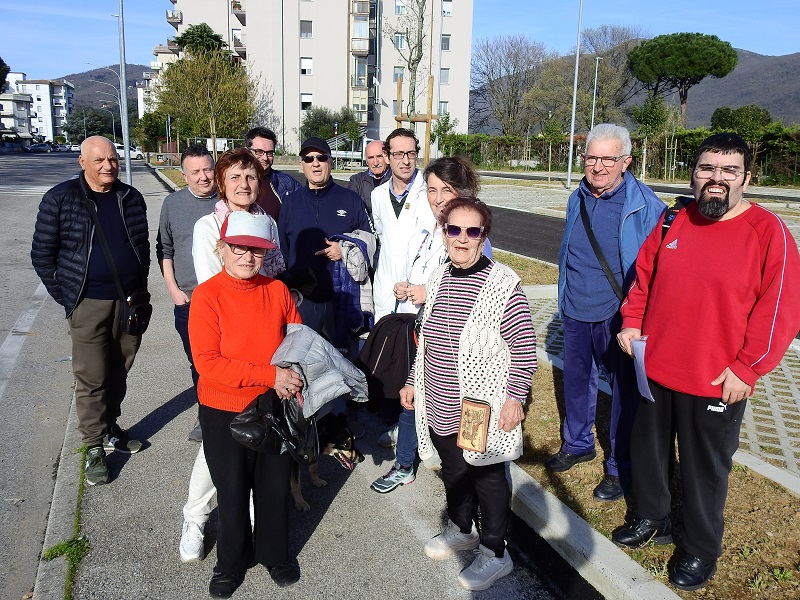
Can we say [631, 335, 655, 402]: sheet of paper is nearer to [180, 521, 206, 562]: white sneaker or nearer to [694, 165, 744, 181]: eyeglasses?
[694, 165, 744, 181]: eyeglasses

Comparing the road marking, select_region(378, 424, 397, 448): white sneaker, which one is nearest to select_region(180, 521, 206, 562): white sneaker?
select_region(378, 424, 397, 448): white sneaker

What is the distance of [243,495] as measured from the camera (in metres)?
3.11

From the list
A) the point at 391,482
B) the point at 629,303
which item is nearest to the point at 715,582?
the point at 629,303

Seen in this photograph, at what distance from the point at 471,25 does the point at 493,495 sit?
204ft

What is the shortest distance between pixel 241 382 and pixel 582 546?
1975mm

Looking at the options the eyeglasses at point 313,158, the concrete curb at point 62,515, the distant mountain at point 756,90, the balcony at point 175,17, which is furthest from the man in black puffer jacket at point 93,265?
the distant mountain at point 756,90

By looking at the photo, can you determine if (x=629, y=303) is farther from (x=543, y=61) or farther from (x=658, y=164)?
(x=543, y=61)

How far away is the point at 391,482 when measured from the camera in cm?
416

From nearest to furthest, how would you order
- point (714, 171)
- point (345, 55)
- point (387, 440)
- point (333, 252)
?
point (714, 171)
point (333, 252)
point (387, 440)
point (345, 55)

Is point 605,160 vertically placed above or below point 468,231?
above

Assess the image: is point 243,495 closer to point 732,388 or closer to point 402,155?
point 732,388

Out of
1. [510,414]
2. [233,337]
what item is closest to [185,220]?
[233,337]

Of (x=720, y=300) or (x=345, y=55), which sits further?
(x=345, y=55)

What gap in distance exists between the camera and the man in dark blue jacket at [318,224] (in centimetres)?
451
